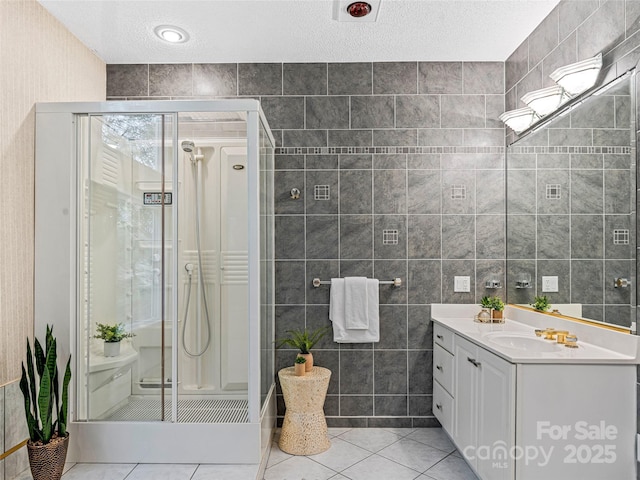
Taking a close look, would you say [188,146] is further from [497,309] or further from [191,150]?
[497,309]

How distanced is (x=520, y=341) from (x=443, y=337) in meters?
0.58

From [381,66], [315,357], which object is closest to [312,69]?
[381,66]

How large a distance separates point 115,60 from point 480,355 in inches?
122

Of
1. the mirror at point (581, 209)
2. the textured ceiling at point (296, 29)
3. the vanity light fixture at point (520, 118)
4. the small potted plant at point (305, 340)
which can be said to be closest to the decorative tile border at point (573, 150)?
the mirror at point (581, 209)

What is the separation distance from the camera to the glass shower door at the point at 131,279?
88.4 inches

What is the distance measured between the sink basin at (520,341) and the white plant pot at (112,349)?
6.36 ft

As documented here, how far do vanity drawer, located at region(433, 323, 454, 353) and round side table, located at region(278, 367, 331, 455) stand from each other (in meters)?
0.80

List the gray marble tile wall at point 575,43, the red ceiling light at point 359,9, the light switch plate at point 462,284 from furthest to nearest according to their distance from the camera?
the light switch plate at point 462,284 → the red ceiling light at point 359,9 → the gray marble tile wall at point 575,43

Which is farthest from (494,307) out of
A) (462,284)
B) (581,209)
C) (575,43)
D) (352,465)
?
(575,43)

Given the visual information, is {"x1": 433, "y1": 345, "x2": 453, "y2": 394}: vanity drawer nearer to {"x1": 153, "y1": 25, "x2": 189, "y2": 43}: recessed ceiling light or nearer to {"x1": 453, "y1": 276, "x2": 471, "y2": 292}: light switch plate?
{"x1": 453, "y1": 276, "x2": 471, "y2": 292}: light switch plate

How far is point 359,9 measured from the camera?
7.86 feet

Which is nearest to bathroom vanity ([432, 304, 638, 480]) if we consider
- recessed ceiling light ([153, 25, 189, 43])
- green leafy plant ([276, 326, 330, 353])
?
green leafy plant ([276, 326, 330, 353])

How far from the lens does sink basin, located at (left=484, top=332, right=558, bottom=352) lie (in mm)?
2051

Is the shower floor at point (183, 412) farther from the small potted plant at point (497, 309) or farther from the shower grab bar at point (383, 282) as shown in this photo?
the small potted plant at point (497, 309)
